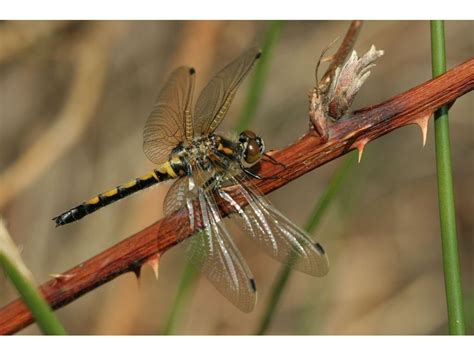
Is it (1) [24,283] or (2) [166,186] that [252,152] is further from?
(2) [166,186]

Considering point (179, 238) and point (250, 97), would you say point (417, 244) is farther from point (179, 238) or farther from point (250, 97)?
point (179, 238)

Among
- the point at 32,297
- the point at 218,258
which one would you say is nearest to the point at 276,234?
the point at 218,258

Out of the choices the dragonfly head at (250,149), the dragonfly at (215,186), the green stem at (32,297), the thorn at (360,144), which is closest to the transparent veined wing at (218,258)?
the dragonfly at (215,186)

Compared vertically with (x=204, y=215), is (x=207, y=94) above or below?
above

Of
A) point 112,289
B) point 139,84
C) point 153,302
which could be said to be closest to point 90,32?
point 139,84

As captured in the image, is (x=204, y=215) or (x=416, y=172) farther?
(x=416, y=172)

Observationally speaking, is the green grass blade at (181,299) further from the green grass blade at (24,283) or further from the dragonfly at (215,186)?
the green grass blade at (24,283)

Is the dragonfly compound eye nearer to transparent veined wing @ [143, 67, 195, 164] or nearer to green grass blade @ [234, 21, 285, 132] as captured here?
green grass blade @ [234, 21, 285, 132]
